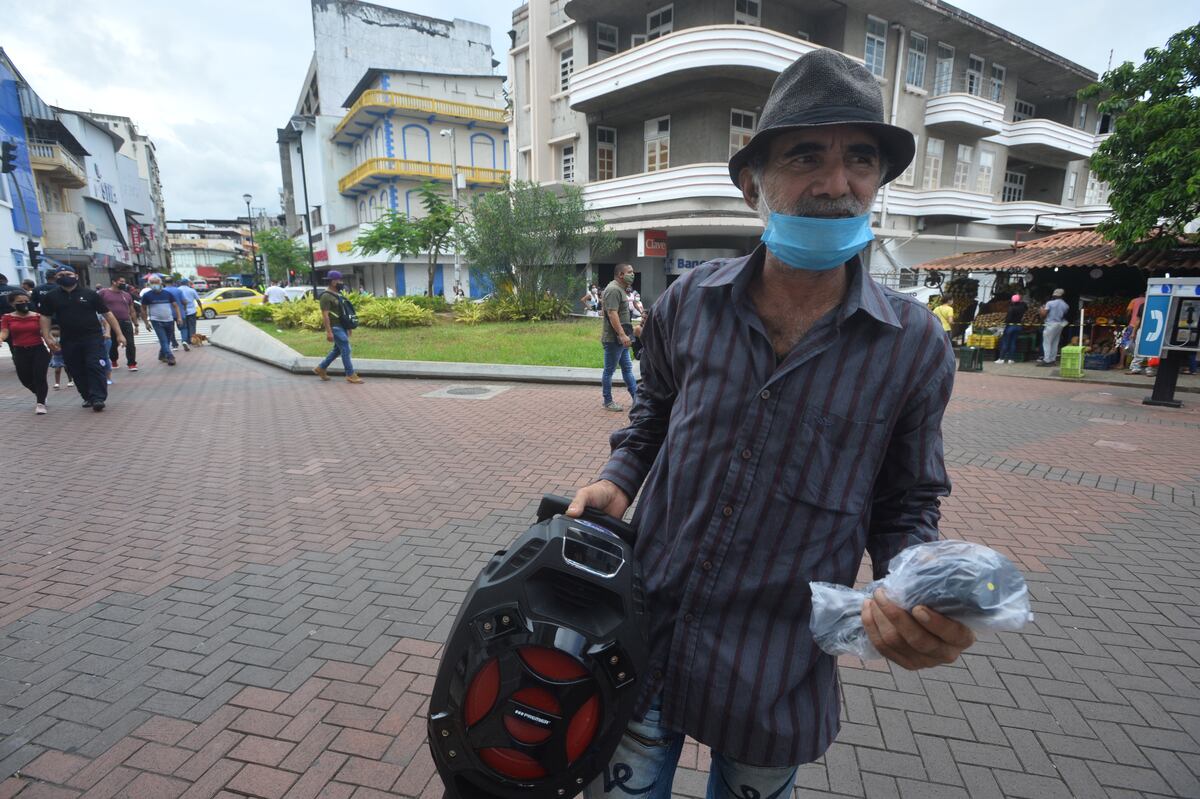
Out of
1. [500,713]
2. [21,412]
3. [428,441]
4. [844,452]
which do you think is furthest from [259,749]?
[21,412]

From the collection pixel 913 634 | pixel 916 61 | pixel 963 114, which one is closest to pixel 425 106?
pixel 916 61

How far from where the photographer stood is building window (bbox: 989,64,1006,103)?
26.2 meters

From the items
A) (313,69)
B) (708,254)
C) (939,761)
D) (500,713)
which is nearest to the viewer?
(500,713)

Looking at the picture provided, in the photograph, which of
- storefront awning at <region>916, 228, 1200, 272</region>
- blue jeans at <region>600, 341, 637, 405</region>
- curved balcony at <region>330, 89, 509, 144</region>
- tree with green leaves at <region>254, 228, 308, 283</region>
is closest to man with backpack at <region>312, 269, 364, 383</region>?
blue jeans at <region>600, 341, 637, 405</region>

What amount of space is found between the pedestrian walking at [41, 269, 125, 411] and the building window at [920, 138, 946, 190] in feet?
90.0

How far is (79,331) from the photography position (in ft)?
27.1

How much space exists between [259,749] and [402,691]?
0.60 m

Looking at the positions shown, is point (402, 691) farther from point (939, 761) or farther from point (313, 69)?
point (313, 69)

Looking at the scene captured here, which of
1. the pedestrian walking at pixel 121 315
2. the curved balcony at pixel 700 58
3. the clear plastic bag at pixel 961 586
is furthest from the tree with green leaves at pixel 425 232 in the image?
the clear plastic bag at pixel 961 586

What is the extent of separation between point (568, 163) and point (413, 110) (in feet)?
57.5

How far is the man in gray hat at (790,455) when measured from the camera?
1247mm

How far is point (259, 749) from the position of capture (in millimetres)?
2445

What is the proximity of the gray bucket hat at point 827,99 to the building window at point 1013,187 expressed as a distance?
3540 centimetres

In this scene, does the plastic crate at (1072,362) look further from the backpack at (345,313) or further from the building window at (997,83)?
the building window at (997,83)
